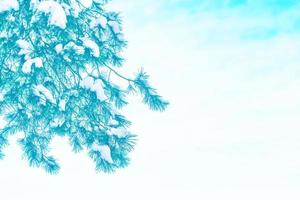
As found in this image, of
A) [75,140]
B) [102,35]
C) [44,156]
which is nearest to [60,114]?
[75,140]

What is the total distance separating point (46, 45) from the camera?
14.0 feet

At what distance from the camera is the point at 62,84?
14.6 feet

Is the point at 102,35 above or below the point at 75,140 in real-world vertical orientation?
above

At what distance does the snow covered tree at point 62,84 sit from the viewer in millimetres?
4016

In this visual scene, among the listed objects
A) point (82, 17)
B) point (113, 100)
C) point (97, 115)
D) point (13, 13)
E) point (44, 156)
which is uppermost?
point (82, 17)

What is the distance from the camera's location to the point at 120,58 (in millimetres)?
4828

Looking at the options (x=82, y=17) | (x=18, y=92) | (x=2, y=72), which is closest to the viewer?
(x=18, y=92)

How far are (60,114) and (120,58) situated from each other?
1.01 meters

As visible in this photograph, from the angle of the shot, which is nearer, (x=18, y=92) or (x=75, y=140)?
(x=18, y=92)

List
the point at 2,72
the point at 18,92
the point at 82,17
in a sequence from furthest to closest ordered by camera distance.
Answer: the point at 82,17
the point at 2,72
the point at 18,92

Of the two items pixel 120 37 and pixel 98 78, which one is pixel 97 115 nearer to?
pixel 98 78

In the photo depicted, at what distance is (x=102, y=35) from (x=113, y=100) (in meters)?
0.73

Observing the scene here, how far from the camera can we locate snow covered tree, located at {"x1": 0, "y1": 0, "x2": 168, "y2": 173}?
4016 millimetres

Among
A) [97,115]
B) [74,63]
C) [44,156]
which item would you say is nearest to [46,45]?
[74,63]
